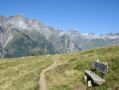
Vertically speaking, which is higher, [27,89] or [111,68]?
[111,68]

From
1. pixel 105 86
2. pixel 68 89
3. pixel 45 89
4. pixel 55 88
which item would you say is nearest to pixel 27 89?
pixel 45 89

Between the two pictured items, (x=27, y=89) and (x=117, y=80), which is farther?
(x=27, y=89)

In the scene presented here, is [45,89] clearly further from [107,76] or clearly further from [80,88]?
[107,76]

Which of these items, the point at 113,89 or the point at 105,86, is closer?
the point at 113,89

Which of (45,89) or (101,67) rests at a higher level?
(101,67)

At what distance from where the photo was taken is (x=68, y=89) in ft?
52.1

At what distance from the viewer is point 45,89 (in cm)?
1747

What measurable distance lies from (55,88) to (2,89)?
9.74m

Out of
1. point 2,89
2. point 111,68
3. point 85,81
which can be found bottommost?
point 2,89

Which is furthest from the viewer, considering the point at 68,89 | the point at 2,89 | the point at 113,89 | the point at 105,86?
the point at 2,89

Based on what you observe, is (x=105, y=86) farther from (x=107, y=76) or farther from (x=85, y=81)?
(x=85, y=81)

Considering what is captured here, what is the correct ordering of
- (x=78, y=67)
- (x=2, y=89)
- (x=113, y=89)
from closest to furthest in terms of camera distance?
(x=113, y=89) < (x=2, y=89) < (x=78, y=67)

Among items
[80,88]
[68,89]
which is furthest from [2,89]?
[80,88]

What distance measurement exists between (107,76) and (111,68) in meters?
2.51
